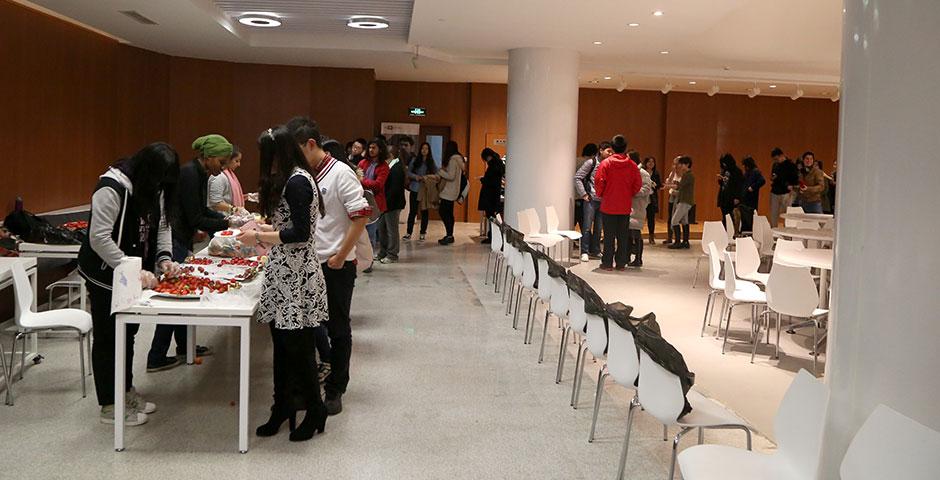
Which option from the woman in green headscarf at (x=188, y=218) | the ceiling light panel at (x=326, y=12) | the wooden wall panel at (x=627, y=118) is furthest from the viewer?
the wooden wall panel at (x=627, y=118)

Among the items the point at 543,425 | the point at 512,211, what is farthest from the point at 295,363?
the point at 512,211

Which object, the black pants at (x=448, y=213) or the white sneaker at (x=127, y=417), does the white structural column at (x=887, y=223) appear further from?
the black pants at (x=448, y=213)

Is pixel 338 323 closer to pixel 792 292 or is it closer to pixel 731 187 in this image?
pixel 792 292

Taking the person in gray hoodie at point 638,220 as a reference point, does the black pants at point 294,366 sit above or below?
below

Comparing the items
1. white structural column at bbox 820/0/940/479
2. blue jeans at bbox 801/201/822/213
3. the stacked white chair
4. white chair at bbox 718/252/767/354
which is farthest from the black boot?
white structural column at bbox 820/0/940/479

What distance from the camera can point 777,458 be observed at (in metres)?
3.29

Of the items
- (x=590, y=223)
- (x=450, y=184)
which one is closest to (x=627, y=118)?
(x=450, y=184)

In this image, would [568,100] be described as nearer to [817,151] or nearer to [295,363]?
[295,363]

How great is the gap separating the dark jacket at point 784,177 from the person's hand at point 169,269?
12534 millimetres

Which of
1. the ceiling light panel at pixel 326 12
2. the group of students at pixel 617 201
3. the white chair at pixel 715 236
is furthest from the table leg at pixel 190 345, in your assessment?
the group of students at pixel 617 201

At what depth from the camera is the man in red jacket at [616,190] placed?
11.4m

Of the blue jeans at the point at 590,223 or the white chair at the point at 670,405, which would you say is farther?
the blue jeans at the point at 590,223

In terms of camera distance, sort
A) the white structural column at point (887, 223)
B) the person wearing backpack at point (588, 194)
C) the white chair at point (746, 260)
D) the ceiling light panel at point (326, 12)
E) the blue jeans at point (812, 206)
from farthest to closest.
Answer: the blue jeans at point (812, 206), the person wearing backpack at point (588, 194), the ceiling light panel at point (326, 12), the white chair at point (746, 260), the white structural column at point (887, 223)

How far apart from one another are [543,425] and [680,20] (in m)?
6.27
